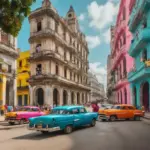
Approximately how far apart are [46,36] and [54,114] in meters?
28.0

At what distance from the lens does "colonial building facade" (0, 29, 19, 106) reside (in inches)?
1040

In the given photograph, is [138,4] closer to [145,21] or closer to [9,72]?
[145,21]

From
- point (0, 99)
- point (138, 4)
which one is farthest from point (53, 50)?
point (138, 4)

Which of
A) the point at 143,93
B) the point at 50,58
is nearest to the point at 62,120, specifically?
the point at 143,93

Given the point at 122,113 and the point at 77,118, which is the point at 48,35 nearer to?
the point at 122,113

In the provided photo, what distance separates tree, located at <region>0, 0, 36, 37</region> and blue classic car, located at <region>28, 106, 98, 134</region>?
5.42 m

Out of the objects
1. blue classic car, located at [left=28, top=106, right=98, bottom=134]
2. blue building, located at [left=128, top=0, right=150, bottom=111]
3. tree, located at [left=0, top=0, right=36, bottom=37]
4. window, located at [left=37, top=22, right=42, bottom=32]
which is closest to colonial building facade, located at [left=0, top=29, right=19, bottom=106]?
window, located at [left=37, top=22, right=42, bottom=32]

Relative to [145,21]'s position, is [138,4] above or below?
above

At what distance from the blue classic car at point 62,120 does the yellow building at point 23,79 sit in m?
36.8

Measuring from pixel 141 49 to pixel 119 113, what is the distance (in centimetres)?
1008

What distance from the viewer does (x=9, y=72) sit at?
2819 cm

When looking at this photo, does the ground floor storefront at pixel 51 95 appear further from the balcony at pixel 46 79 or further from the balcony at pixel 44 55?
the balcony at pixel 44 55

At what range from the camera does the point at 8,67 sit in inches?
1104

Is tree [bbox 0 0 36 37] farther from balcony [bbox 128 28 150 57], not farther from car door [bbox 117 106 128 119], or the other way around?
balcony [bbox 128 28 150 57]
